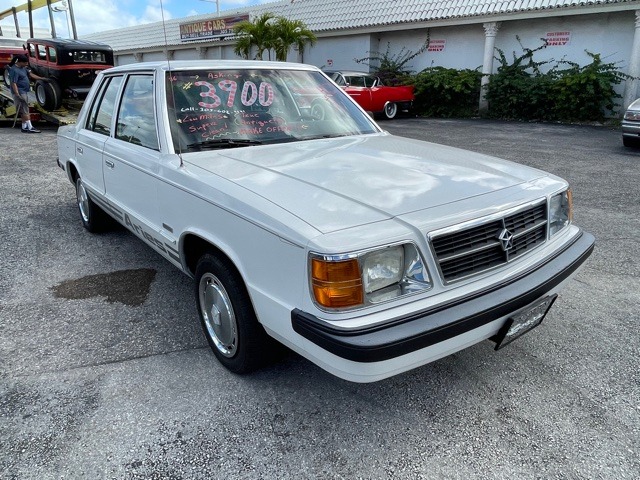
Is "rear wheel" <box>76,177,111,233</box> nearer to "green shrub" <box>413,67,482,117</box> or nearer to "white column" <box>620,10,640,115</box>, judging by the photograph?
"green shrub" <box>413,67,482,117</box>

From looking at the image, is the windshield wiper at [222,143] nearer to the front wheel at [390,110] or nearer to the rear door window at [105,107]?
the rear door window at [105,107]

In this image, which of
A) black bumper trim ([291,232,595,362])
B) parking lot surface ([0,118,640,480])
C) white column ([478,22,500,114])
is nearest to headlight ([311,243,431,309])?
Answer: black bumper trim ([291,232,595,362])

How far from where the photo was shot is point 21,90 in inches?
451

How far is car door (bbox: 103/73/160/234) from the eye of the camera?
3096 millimetres

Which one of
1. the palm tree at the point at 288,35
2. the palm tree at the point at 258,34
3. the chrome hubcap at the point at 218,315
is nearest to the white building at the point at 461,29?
the palm tree at the point at 288,35

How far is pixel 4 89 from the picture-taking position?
46.3 feet

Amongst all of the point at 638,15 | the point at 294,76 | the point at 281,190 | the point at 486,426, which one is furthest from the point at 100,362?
the point at 638,15

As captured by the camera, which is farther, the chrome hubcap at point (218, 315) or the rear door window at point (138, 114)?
the rear door window at point (138, 114)

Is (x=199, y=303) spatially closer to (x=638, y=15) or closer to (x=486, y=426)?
(x=486, y=426)

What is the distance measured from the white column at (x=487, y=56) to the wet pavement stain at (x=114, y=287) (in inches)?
618

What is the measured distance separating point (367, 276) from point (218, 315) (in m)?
1.09

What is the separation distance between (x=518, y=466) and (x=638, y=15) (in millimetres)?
15948

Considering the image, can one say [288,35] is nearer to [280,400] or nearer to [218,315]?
[218,315]

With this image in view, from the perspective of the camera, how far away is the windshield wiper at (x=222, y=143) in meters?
2.94
